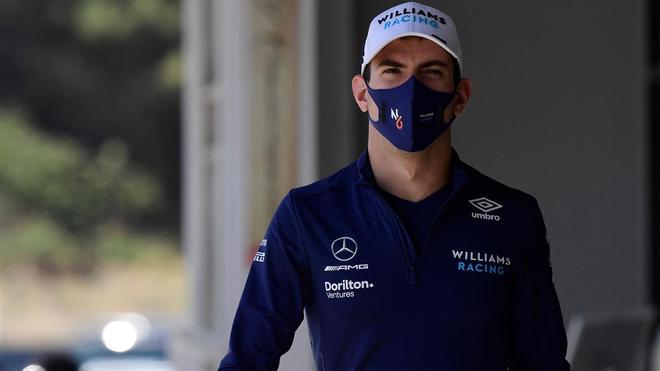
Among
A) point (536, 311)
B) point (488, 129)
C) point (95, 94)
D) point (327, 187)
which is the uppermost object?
point (95, 94)

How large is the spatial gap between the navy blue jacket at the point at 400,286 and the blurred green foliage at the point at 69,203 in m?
26.9

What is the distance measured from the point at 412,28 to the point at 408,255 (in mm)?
412

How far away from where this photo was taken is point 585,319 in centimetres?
446

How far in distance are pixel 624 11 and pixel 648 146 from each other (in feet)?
2.73

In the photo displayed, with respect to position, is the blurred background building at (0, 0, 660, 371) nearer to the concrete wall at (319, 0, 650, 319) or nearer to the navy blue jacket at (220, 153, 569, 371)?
the concrete wall at (319, 0, 650, 319)

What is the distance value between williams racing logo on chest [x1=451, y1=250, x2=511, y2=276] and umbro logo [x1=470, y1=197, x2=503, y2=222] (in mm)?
82

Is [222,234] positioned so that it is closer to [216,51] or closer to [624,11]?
[216,51]

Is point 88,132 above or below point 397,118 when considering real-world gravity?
above

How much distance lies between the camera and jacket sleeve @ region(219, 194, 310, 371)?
2.68 meters

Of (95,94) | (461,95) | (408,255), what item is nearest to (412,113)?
(461,95)

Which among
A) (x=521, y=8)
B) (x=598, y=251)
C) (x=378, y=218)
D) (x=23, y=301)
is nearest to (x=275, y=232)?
(x=378, y=218)

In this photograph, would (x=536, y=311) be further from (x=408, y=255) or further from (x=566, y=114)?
(x=566, y=114)

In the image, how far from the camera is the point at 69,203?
29.7 m

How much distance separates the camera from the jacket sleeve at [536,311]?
269cm
